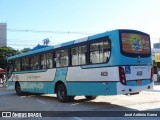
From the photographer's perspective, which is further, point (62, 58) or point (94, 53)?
point (62, 58)

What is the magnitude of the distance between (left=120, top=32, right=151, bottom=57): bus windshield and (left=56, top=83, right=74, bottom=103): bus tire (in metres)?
4.25

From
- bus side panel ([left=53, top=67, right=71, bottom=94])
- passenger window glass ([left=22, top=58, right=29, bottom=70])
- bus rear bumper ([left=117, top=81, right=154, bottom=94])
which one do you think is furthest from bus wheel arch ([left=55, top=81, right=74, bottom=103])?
passenger window glass ([left=22, top=58, right=29, bottom=70])

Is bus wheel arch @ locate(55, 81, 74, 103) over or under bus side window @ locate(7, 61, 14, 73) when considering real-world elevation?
under

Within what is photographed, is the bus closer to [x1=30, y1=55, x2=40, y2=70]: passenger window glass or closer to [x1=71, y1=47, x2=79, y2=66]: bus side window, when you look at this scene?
[x1=71, y1=47, x2=79, y2=66]: bus side window

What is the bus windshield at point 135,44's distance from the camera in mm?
12555

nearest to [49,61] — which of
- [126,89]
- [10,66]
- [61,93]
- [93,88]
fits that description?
[61,93]

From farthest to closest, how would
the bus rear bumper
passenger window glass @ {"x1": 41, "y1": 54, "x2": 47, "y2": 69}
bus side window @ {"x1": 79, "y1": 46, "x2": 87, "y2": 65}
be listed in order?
passenger window glass @ {"x1": 41, "y1": 54, "x2": 47, "y2": 69}
bus side window @ {"x1": 79, "y1": 46, "x2": 87, "y2": 65}
the bus rear bumper

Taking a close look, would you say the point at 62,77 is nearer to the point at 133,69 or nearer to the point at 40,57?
the point at 40,57

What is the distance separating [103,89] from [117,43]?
Result: 1.98 m

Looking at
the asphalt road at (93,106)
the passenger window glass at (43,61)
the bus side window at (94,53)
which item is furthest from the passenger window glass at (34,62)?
the bus side window at (94,53)

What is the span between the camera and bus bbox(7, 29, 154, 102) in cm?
1232

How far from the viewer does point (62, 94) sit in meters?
15.7

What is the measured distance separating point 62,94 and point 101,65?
12.2ft

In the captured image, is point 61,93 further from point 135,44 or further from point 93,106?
point 135,44
